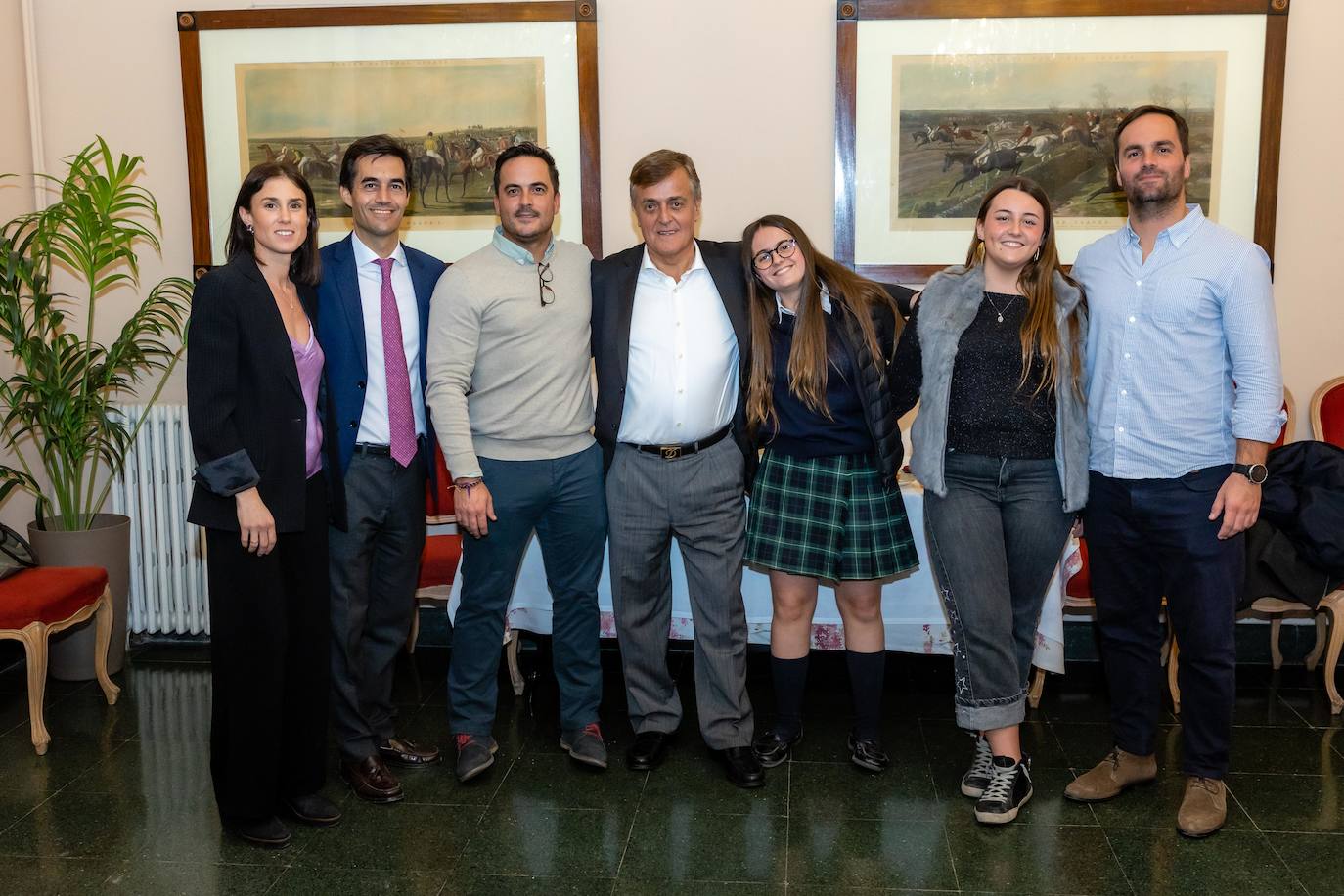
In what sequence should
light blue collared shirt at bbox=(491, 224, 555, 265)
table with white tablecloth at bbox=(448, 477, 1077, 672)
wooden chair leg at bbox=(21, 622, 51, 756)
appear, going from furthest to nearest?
table with white tablecloth at bbox=(448, 477, 1077, 672) → wooden chair leg at bbox=(21, 622, 51, 756) → light blue collared shirt at bbox=(491, 224, 555, 265)

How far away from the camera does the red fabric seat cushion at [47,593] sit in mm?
A: 3568

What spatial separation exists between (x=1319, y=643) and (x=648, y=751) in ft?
8.16

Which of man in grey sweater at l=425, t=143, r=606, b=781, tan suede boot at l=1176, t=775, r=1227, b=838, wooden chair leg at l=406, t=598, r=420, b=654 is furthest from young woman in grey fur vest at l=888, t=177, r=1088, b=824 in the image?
wooden chair leg at l=406, t=598, r=420, b=654

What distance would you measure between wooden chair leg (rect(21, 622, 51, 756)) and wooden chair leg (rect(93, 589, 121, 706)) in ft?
1.12

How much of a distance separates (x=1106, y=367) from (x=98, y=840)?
282cm

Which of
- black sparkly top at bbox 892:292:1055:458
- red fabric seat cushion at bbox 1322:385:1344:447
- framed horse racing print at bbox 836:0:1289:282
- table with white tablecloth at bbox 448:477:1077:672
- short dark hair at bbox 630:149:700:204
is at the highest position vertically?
framed horse racing print at bbox 836:0:1289:282

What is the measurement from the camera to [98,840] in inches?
114

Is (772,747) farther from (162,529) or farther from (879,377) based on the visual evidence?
(162,529)

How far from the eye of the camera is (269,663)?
9.04 ft

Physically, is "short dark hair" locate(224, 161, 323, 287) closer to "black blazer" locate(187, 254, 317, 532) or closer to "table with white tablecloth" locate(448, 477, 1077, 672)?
"black blazer" locate(187, 254, 317, 532)

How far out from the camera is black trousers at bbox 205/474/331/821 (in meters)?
2.71

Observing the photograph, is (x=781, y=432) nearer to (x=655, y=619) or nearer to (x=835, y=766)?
(x=655, y=619)

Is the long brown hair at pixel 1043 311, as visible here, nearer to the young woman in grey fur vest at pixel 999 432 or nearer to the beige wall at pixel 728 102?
the young woman in grey fur vest at pixel 999 432

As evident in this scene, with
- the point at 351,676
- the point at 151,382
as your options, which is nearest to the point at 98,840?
the point at 351,676
